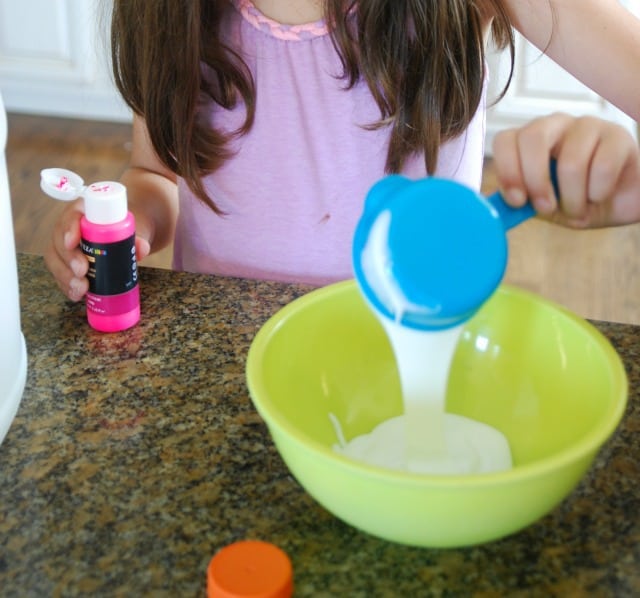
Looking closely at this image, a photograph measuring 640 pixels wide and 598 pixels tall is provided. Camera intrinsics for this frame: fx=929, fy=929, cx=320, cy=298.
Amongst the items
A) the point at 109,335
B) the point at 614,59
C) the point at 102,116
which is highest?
the point at 614,59

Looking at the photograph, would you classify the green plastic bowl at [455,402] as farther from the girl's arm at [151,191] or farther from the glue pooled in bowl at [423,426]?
the girl's arm at [151,191]

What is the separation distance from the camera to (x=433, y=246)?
21.9 inches

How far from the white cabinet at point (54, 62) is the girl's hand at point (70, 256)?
1927 mm

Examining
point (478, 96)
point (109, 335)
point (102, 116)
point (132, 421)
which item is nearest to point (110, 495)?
point (132, 421)

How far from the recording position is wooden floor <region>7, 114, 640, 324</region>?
222 centimetres

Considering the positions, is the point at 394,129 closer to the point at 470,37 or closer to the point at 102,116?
the point at 470,37

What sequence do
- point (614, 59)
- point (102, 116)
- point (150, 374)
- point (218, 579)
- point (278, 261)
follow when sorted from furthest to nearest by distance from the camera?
point (102, 116), point (278, 261), point (614, 59), point (150, 374), point (218, 579)

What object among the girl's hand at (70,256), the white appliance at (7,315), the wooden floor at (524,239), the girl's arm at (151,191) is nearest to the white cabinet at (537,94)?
the wooden floor at (524,239)

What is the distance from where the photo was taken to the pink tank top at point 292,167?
3.66ft

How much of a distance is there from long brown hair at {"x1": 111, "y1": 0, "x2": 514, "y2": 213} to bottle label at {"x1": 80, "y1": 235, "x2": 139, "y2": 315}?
0.31m

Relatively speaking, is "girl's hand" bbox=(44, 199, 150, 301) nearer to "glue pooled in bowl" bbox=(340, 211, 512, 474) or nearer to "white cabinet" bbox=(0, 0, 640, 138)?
"glue pooled in bowl" bbox=(340, 211, 512, 474)

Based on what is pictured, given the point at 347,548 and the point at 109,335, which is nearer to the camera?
the point at 347,548

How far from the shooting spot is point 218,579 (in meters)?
0.53

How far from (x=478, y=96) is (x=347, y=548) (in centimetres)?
69
